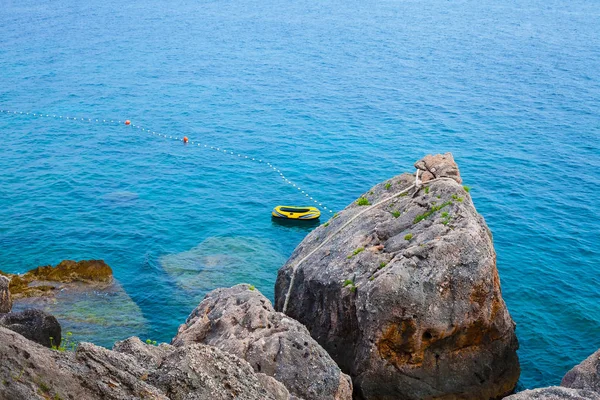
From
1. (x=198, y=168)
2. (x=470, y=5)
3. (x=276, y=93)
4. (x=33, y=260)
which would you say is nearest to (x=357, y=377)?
(x=33, y=260)

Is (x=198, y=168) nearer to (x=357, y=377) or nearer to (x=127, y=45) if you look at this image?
(x=357, y=377)

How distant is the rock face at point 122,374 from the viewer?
47.4 ft

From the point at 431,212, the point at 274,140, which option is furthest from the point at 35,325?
the point at 274,140

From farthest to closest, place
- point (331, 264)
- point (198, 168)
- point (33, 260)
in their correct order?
1. point (198, 168)
2. point (33, 260)
3. point (331, 264)

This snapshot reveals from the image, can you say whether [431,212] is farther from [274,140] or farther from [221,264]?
[274,140]

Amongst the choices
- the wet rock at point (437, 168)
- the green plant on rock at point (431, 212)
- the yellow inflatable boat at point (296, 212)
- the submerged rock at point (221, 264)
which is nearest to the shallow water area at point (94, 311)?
the submerged rock at point (221, 264)

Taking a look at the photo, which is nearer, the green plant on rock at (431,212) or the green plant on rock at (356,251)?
the green plant on rock at (356,251)

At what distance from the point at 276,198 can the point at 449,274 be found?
34.4 m

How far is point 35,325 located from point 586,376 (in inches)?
844

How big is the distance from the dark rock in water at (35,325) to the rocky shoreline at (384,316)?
0.20ft

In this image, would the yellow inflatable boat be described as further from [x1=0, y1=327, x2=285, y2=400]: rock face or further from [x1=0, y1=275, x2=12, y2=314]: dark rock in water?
[x1=0, y1=327, x2=285, y2=400]: rock face

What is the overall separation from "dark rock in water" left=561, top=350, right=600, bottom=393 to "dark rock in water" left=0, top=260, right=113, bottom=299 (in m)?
29.6

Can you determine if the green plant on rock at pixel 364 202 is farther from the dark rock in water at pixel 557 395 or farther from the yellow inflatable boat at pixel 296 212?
the yellow inflatable boat at pixel 296 212

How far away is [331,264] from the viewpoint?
1250 inches
